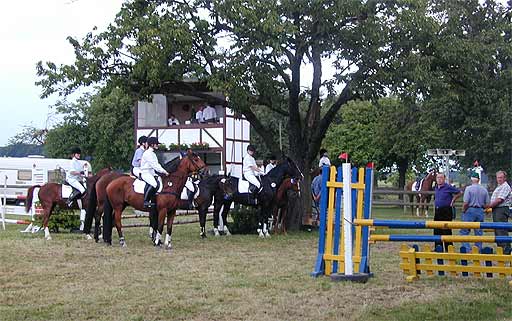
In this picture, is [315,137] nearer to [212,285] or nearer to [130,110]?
[212,285]

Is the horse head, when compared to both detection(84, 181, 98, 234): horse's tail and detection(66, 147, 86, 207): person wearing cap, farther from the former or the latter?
detection(66, 147, 86, 207): person wearing cap

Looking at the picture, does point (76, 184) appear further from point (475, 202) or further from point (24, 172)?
point (24, 172)

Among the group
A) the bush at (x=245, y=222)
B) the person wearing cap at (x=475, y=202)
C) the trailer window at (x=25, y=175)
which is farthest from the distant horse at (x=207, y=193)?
the trailer window at (x=25, y=175)

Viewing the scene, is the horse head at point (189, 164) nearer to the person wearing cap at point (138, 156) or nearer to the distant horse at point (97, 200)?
the person wearing cap at point (138, 156)

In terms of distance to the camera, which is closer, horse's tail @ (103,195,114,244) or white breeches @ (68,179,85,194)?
horse's tail @ (103,195,114,244)

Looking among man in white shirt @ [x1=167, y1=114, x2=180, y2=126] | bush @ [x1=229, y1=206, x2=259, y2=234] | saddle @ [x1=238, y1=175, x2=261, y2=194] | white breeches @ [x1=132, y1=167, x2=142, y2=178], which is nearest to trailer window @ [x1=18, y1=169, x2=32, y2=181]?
man in white shirt @ [x1=167, y1=114, x2=180, y2=126]

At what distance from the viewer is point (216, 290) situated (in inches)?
403

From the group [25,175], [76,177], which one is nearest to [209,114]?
[25,175]

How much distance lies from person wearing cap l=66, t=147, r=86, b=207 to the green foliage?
1404 mm

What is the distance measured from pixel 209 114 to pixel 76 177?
17.6 metres

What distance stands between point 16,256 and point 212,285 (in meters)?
5.36

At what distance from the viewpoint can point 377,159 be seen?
46.8m

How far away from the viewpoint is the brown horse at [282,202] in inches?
778

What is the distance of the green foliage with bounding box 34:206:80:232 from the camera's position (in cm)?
2031
